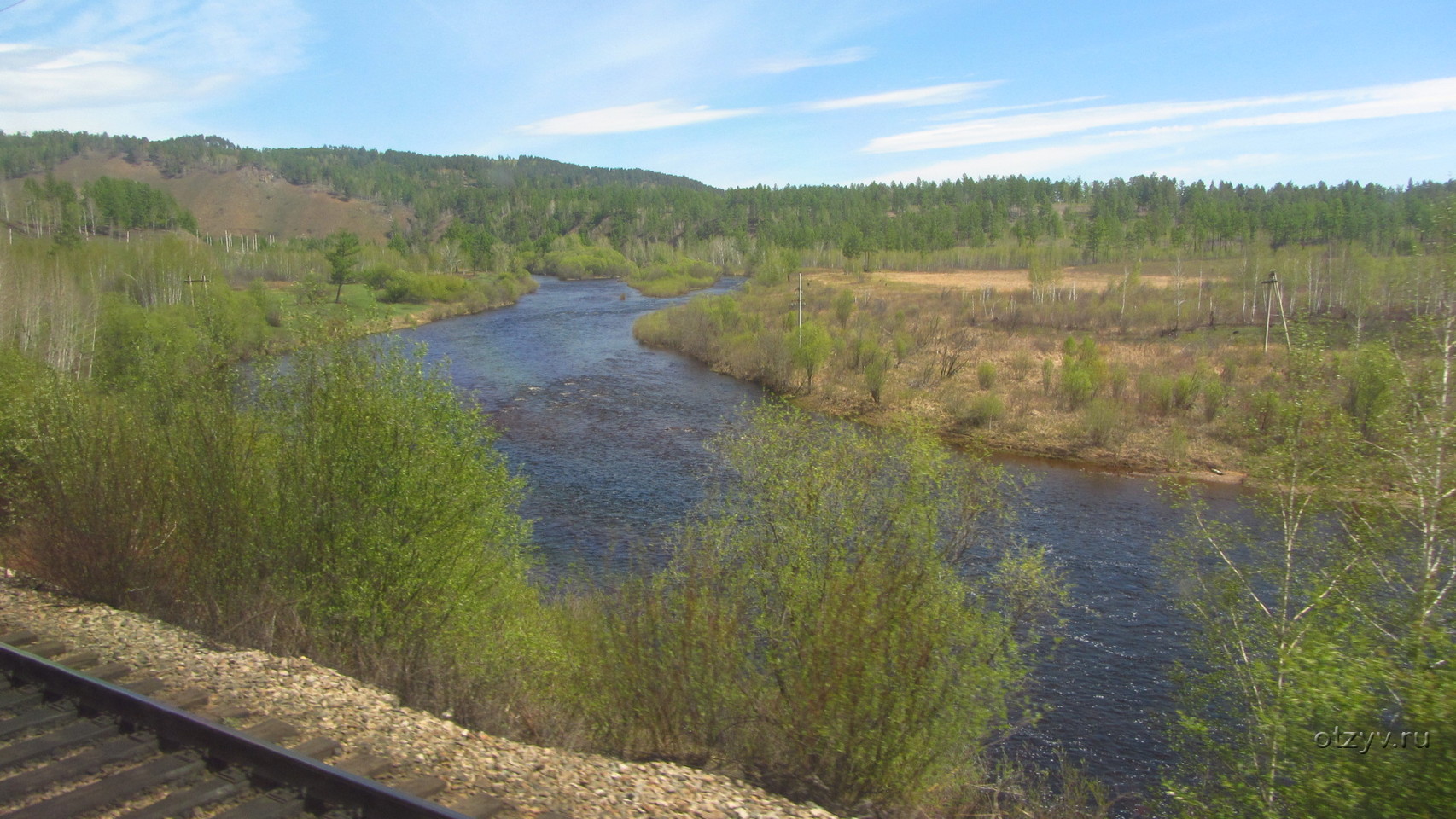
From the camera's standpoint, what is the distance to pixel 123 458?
33.6ft

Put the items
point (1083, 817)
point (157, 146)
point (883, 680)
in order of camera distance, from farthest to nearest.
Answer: point (157, 146) → point (1083, 817) → point (883, 680)

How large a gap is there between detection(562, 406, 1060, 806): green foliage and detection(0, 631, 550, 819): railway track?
11.9 ft

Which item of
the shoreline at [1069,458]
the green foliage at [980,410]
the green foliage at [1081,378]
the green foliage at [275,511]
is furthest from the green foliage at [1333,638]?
the green foliage at [1081,378]

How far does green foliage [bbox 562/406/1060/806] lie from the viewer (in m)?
8.24

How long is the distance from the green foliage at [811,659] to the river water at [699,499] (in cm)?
478

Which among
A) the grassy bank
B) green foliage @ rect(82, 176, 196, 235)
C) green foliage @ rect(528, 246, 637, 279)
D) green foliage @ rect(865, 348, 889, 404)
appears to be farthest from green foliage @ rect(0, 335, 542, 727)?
green foliage @ rect(82, 176, 196, 235)

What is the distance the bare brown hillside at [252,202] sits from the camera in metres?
160

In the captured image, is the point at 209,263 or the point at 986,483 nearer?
the point at 986,483

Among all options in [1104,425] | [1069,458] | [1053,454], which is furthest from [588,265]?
[1069,458]

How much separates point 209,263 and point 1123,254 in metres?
87.4

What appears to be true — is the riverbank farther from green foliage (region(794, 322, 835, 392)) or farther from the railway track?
the railway track

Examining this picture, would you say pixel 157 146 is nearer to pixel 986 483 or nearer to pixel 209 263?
pixel 209 263

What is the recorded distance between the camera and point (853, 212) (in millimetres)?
139500

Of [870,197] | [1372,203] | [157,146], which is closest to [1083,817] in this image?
[1372,203]
